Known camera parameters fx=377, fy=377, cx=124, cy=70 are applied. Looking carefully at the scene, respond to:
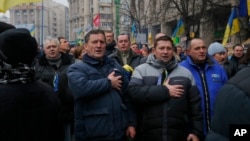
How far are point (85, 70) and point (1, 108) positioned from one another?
179 centimetres

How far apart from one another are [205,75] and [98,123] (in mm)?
1494

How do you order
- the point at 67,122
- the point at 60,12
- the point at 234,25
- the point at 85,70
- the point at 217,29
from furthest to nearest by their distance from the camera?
1. the point at 60,12
2. the point at 217,29
3. the point at 234,25
4. the point at 67,122
5. the point at 85,70

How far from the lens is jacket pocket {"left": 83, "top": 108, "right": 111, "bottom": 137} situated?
386cm

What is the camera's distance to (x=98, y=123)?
386 centimetres

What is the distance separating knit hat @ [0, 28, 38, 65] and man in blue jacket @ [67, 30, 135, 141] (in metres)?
1.54

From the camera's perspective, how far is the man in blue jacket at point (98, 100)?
3875 mm

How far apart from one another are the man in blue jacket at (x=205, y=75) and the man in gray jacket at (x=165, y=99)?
1.00 ft

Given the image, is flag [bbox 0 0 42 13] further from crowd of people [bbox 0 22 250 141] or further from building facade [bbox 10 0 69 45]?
building facade [bbox 10 0 69 45]

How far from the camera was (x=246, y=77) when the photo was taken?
183cm

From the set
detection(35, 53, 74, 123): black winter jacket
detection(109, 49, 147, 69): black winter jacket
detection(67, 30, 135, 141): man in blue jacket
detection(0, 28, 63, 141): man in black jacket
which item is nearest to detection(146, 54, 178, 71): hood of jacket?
detection(67, 30, 135, 141): man in blue jacket

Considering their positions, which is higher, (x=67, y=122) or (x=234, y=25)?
(x=234, y=25)

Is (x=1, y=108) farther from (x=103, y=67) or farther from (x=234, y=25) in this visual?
(x=234, y=25)

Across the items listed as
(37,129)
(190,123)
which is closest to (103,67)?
(190,123)

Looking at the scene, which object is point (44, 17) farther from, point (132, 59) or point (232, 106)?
point (232, 106)
